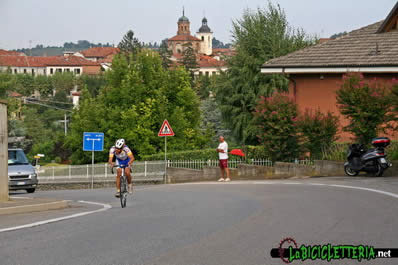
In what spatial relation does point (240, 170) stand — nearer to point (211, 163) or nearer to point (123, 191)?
point (211, 163)

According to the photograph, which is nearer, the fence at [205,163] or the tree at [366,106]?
the tree at [366,106]

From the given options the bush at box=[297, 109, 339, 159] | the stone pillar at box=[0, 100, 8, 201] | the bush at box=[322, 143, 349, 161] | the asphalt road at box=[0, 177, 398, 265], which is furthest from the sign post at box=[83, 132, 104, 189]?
the asphalt road at box=[0, 177, 398, 265]

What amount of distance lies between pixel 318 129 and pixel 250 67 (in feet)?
57.7

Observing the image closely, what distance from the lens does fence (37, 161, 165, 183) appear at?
124 feet

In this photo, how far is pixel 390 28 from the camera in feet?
119

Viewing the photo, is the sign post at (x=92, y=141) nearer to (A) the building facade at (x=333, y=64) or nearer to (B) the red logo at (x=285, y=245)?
(A) the building facade at (x=333, y=64)

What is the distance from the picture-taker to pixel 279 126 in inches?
1149

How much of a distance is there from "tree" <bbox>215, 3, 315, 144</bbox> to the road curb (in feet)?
85.2

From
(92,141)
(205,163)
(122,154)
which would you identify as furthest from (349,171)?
(92,141)

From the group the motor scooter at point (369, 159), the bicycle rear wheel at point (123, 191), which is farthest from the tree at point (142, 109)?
the bicycle rear wheel at point (123, 191)

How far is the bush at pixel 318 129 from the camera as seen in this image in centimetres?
2814

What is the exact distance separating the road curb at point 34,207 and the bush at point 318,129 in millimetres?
12699

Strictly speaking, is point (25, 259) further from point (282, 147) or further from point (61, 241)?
point (282, 147)

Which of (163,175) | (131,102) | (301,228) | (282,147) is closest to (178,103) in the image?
(131,102)
